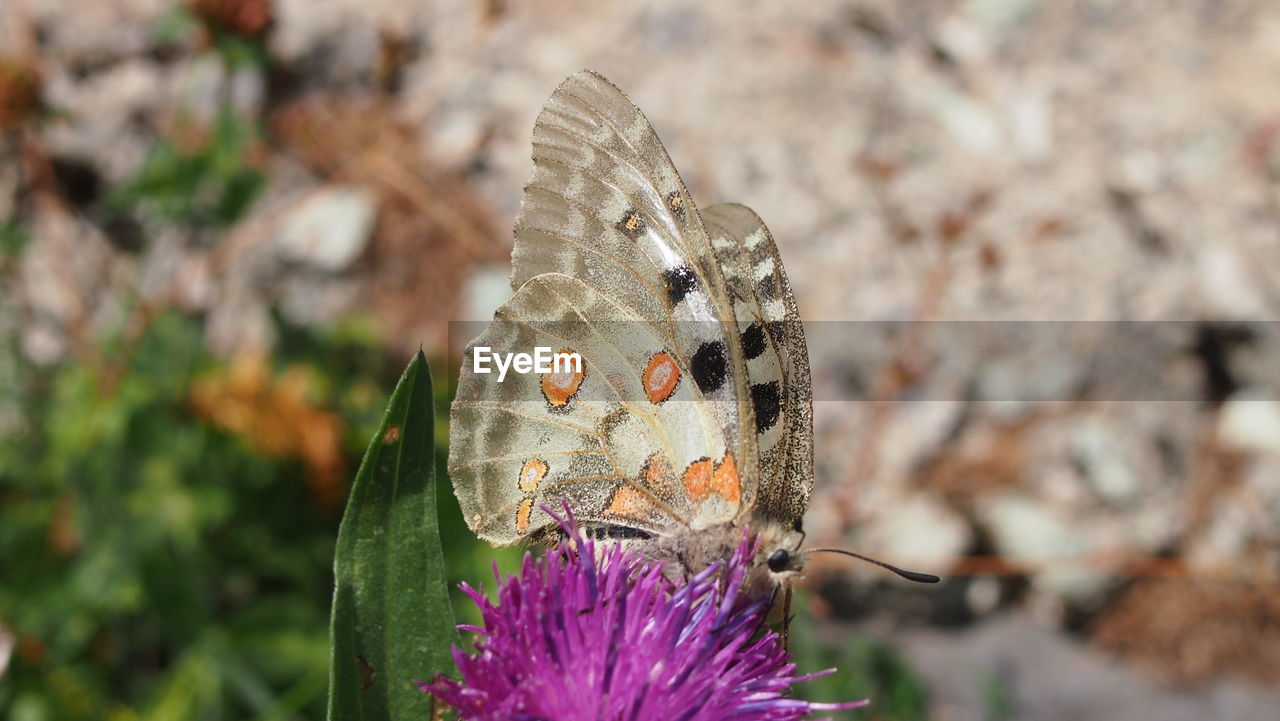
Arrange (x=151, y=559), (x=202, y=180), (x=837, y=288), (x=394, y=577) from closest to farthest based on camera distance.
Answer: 1. (x=394, y=577)
2. (x=151, y=559)
3. (x=202, y=180)
4. (x=837, y=288)

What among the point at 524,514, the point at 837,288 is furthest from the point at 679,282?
the point at 837,288

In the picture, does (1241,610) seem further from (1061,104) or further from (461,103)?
(461,103)

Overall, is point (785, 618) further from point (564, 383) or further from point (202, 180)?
point (202, 180)

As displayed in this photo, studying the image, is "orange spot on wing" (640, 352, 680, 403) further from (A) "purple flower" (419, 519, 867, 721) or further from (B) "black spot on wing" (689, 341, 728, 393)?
(A) "purple flower" (419, 519, 867, 721)

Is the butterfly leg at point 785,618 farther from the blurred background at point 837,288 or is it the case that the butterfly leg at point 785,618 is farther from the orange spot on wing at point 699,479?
the blurred background at point 837,288

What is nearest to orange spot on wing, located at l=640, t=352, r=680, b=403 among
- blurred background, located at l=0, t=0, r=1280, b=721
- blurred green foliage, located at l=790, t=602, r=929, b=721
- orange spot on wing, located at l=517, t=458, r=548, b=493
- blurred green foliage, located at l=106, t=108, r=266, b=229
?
orange spot on wing, located at l=517, t=458, r=548, b=493

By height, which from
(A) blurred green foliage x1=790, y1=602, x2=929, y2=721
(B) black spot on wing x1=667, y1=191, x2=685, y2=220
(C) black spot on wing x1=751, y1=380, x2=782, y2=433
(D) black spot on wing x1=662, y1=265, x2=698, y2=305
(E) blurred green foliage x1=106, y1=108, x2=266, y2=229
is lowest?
(A) blurred green foliage x1=790, y1=602, x2=929, y2=721

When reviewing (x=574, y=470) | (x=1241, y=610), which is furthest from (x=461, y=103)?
(x=1241, y=610)
